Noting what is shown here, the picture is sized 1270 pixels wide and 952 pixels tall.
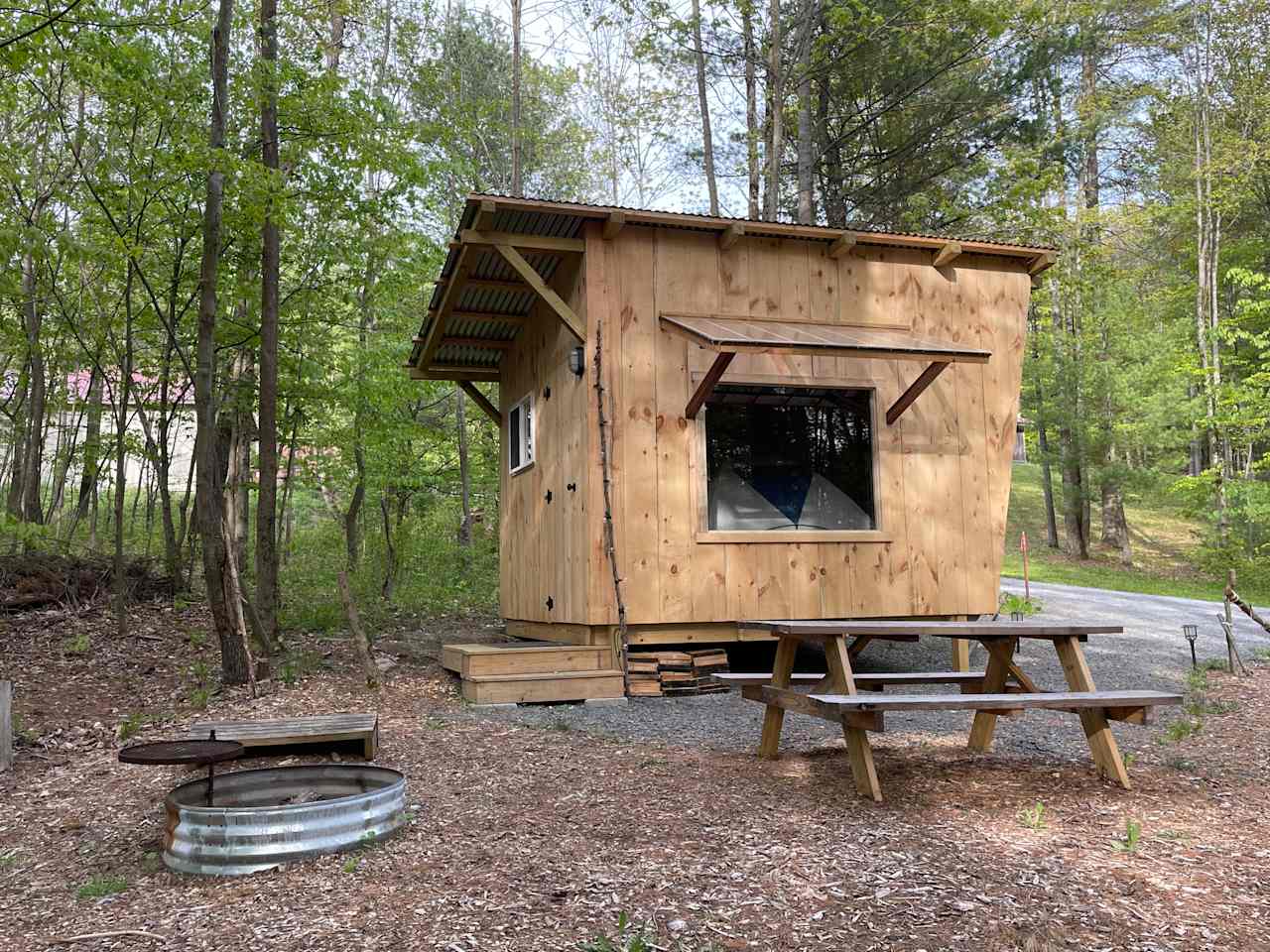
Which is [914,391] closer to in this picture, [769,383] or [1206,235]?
[769,383]

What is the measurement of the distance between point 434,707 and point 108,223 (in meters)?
5.63

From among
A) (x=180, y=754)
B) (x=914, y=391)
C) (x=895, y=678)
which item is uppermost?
(x=914, y=391)

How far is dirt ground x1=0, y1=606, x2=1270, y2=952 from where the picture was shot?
9.03 ft

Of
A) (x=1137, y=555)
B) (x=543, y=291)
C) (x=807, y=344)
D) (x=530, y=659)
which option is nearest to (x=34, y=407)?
(x=543, y=291)

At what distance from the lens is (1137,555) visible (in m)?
22.6

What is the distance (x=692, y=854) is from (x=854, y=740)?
1.11m

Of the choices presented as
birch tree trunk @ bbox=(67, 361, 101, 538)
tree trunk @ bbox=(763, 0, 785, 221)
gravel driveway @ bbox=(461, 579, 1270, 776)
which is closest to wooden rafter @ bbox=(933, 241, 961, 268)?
gravel driveway @ bbox=(461, 579, 1270, 776)

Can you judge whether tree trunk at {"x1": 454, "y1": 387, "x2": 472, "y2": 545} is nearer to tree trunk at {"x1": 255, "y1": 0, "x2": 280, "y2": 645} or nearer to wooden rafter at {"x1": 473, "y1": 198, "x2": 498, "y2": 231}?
tree trunk at {"x1": 255, "y1": 0, "x2": 280, "y2": 645}

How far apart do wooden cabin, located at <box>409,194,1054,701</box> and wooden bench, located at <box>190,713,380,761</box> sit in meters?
1.89

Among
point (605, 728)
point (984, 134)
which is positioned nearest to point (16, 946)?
point (605, 728)

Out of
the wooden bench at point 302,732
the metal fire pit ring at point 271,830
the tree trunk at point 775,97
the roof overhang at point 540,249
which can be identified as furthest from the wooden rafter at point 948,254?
the metal fire pit ring at point 271,830

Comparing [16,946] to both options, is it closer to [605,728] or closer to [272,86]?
[605,728]

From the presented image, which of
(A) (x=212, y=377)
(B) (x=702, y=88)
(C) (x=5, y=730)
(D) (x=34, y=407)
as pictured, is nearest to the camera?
(C) (x=5, y=730)

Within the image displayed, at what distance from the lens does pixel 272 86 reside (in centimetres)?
762
